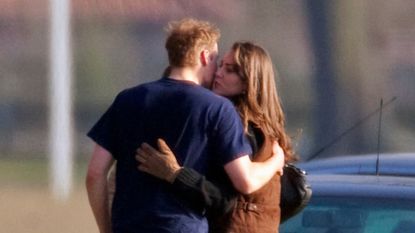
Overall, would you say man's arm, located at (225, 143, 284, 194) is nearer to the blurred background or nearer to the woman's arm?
the woman's arm

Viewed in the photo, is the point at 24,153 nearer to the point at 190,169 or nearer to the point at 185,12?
the point at 185,12

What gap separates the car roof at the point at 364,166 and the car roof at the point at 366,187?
1092mm

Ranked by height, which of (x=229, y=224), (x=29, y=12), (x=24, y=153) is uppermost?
(x=229, y=224)

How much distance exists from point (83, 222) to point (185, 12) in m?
2.82

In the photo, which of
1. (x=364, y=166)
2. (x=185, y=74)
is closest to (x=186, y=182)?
(x=185, y=74)

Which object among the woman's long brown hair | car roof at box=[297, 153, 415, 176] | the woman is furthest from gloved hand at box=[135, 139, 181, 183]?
car roof at box=[297, 153, 415, 176]

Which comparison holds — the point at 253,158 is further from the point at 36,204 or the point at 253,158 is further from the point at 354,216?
the point at 36,204

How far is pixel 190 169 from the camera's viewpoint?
4418 mm

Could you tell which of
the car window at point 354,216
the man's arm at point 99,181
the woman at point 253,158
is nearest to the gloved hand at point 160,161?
the woman at point 253,158

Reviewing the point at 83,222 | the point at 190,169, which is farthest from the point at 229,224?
the point at 83,222

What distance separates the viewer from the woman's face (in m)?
4.54

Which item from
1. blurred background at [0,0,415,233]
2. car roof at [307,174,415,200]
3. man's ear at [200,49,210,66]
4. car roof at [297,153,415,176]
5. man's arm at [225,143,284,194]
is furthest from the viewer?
blurred background at [0,0,415,233]

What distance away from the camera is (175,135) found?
4441mm

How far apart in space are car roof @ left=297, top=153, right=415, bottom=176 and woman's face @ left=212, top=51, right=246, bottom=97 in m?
2.18
